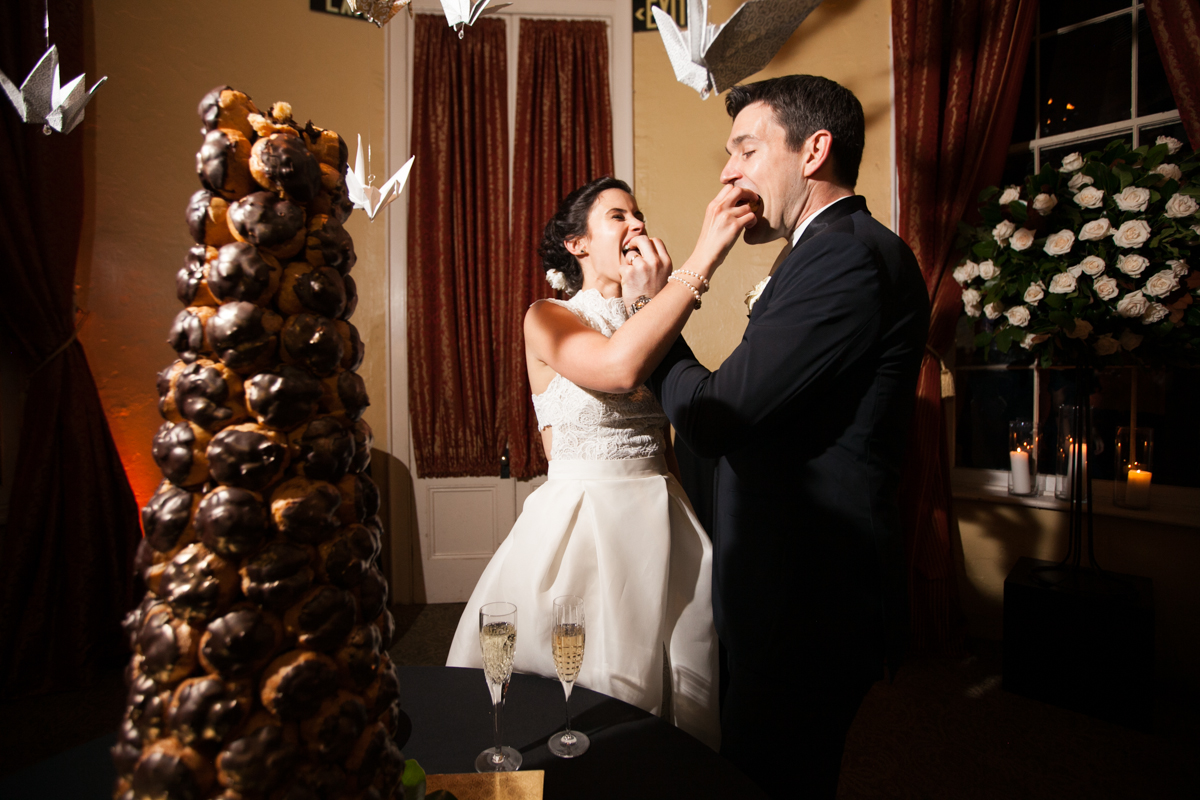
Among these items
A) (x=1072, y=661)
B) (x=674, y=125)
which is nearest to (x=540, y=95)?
(x=674, y=125)

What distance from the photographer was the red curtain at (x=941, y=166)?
2977mm

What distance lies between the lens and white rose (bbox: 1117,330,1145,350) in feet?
7.84

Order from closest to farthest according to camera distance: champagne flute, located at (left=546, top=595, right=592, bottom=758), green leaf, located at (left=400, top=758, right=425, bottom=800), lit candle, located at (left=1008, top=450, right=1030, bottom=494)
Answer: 1. green leaf, located at (left=400, top=758, right=425, bottom=800)
2. champagne flute, located at (left=546, top=595, right=592, bottom=758)
3. lit candle, located at (left=1008, top=450, right=1030, bottom=494)

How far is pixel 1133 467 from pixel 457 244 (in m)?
3.66

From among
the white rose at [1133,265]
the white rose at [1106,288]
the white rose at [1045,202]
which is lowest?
the white rose at [1106,288]

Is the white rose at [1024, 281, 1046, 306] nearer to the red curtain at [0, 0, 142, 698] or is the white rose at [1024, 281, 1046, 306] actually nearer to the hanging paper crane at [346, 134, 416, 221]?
the hanging paper crane at [346, 134, 416, 221]

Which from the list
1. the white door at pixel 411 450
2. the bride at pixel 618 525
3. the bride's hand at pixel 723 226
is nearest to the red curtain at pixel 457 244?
the white door at pixel 411 450

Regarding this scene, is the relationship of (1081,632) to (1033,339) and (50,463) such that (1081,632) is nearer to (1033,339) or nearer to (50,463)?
(1033,339)

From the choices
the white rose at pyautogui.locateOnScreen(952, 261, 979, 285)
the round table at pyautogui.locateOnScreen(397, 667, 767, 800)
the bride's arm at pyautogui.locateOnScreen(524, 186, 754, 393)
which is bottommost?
the round table at pyautogui.locateOnScreen(397, 667, 767, 800)

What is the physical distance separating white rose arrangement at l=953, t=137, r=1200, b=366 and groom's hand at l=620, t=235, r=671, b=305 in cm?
198

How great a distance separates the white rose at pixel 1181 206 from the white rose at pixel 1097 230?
18 centimetres

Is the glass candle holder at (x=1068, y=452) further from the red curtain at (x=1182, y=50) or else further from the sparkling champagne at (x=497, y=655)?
the sparkling champagne at (x=497, y=655)

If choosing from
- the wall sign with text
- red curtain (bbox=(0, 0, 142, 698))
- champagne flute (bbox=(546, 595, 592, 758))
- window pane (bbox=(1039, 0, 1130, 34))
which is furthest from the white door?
champagne flute (bbox=(546, 595, 592, 758))

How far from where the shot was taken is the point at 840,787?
203cm
